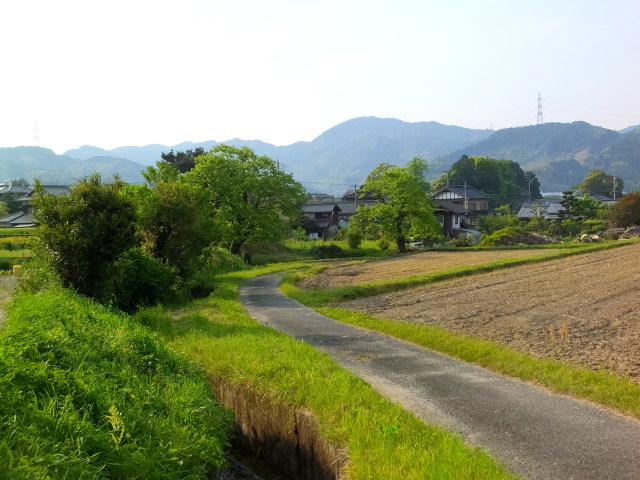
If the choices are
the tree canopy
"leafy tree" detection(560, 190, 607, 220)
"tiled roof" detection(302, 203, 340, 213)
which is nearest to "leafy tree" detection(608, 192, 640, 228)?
"leafy tree" detection(560, 190, 607, 220)

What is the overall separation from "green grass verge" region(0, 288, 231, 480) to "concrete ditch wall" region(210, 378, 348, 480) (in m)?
0.51

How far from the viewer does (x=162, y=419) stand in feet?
17.5

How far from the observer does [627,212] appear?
47.7 metres

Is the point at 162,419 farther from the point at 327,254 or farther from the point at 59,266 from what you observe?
the point at 327,254

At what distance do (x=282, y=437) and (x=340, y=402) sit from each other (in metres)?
0.96

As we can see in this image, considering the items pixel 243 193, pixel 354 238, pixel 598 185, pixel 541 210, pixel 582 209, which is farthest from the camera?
pixel 598 185

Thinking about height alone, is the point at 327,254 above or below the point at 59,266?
below

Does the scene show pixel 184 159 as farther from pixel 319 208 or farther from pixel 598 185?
pixel 598 185

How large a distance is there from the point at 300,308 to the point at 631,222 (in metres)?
43.0

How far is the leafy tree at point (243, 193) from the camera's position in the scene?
34.9 m

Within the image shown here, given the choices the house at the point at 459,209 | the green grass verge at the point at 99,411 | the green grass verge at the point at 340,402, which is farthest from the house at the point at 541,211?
the green grass verge at the point at 99,411

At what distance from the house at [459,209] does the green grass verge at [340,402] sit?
2173 inches

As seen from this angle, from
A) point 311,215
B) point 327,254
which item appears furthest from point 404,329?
point 311,215

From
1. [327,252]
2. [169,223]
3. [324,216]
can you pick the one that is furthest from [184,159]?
[169,223]
